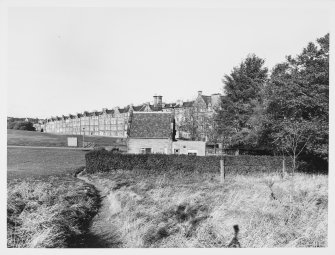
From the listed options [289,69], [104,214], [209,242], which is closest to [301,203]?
[209,242]

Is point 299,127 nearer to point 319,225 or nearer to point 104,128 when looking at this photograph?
point 319,225

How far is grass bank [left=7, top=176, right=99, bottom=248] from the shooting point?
22.3 feet

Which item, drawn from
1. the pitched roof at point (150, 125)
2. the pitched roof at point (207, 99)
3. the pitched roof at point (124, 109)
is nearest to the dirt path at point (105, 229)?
the pitched roof at point (150, 125)

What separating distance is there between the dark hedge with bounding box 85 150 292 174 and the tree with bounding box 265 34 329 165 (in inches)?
162

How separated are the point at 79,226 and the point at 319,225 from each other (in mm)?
6902

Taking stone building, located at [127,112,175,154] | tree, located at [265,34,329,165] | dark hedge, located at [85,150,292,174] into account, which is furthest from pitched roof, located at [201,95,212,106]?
tree, located at [265,34,329,165]

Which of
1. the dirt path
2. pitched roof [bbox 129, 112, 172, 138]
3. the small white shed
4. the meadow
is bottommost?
the dirt path

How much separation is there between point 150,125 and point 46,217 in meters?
18.2

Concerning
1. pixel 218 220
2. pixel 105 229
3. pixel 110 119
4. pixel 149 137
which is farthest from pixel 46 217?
pixel 110 119

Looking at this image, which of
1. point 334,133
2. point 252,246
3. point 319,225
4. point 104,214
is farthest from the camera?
point 104,214

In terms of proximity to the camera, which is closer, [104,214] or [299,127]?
[104,214]

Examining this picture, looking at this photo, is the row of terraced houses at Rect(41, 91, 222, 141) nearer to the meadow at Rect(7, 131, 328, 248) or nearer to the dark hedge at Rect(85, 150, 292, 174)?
the dark hedge at Rect(85, 150, 292, 174)

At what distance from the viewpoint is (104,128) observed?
79.6 meters

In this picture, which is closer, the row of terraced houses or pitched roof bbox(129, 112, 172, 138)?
pitched roof bbox(129, 112, 172, 138)
